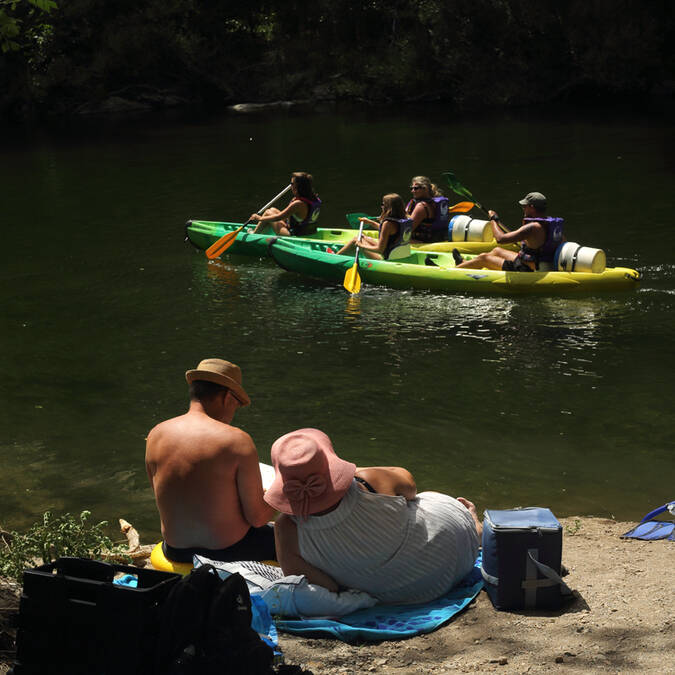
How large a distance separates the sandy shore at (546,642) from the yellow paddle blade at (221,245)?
Result: 28.4 ft

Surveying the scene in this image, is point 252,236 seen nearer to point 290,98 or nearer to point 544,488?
point 544,488

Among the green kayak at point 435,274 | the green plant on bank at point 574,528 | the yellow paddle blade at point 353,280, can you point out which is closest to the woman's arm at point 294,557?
the green plant on bank at point 574,528

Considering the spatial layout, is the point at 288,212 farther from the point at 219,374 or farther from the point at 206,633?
the point at 206,633

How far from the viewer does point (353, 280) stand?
1055cm

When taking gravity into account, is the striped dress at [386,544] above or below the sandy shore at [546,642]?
above

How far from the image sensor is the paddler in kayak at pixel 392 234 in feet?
35.1

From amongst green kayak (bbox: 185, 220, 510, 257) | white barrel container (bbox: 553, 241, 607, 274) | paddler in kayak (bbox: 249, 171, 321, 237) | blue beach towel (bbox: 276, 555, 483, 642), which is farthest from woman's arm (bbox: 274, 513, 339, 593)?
paddler in kayak (bbox: 249, 171, 321, 237)

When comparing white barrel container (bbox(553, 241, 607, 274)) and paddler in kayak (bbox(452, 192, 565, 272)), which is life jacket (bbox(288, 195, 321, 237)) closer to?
paddler in kayak (bbox(452, 192, 565, 272))

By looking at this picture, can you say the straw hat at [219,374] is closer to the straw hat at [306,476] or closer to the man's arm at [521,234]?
the straw hat at [306,476]

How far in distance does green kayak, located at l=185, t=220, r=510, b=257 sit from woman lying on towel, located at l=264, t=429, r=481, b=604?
7812 millimetres

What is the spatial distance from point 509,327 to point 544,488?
3591mm

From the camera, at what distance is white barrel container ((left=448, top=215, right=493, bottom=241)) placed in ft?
38.1

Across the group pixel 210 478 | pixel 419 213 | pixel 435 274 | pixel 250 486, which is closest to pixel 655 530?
pixel 250 486

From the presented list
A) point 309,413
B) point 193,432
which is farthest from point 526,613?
point 309,413
